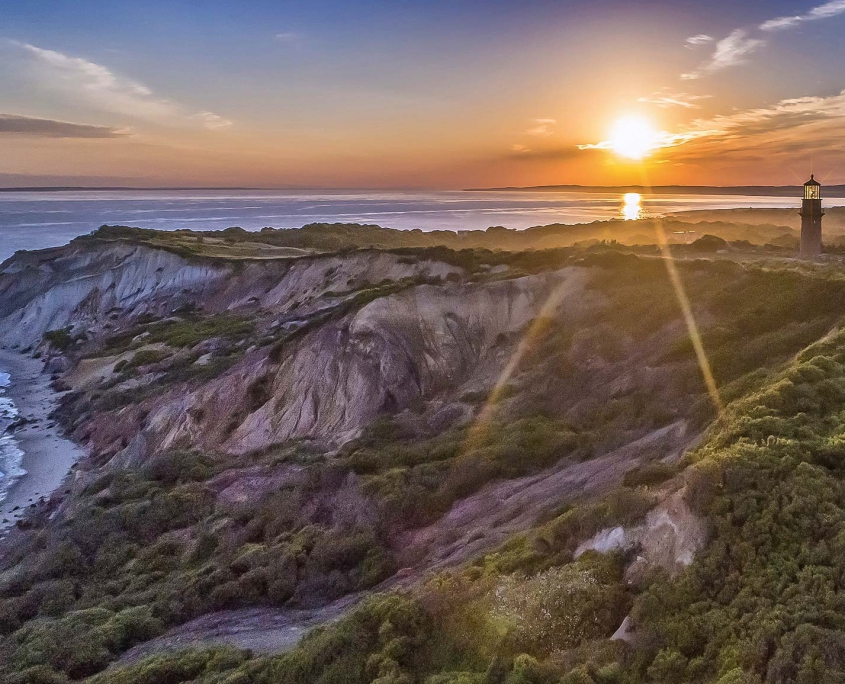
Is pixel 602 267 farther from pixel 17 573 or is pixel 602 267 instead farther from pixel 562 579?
pixel 17 573

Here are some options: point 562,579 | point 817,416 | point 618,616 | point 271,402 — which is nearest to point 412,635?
point 562,579

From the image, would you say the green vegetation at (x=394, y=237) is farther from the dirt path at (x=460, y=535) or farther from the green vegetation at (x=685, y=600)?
the green vegetation at (x=685, y=600)

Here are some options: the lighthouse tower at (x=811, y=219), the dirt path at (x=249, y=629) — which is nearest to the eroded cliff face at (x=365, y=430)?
the dirt path at (x=249, y=629)

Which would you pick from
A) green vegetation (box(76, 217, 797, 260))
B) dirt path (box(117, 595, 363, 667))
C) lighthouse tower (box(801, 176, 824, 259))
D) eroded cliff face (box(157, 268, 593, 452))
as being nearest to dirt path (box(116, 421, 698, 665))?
dirt path (box(117, 595, 363, 667))

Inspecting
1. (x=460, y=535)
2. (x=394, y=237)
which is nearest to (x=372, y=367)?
(x=460, y=535)

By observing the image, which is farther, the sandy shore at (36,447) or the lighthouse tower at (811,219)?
the lighthouse tower at (811,219)

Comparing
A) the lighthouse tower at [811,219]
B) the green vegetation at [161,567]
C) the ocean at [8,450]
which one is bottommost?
the ocean at [8,450]

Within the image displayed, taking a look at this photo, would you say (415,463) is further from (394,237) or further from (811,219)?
(394,237)
